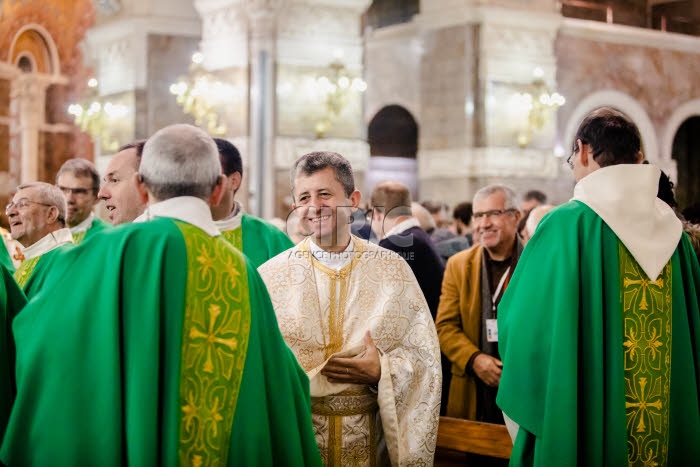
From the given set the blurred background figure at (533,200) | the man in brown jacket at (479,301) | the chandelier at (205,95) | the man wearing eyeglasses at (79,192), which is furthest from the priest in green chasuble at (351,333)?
the chandelier at (205,95)

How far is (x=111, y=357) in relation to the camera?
250 centimetres

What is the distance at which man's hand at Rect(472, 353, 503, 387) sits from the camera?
15.4ft

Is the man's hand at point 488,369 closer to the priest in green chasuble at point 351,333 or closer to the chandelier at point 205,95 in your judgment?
the priest in green chasuble at point 351,333

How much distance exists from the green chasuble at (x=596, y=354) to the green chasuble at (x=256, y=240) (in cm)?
149

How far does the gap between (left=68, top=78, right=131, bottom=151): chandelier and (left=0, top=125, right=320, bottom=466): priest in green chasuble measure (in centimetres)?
1270

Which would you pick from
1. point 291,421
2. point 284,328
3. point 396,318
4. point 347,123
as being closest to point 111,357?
point 291,421

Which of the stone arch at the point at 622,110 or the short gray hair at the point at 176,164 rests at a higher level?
the stone arch at the point at 622,110

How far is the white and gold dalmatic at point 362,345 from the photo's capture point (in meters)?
3.43

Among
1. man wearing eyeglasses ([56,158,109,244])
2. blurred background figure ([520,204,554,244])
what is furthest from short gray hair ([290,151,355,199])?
blurred background figure ([520,204,554,244])

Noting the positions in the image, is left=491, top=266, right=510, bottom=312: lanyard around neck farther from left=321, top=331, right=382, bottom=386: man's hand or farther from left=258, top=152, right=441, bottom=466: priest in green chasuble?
left=321, top=331, right=382, bottom=386: man's hand

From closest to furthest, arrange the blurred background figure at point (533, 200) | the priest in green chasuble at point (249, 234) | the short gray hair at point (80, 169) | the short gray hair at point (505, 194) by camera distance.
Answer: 1. the priest in green chasuble at point (249, 234)
2. the short gray hair at point (505, 194)
3. the short gray hair at point (80, 169)
4. the blurred background figure at point (533, 200)

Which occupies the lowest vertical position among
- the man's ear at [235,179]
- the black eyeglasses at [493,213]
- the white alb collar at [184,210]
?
the black eyeglasses at [493,213]

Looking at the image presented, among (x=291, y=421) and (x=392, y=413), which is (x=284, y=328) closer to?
(x=392, y=413)

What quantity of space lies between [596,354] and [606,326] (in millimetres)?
134
